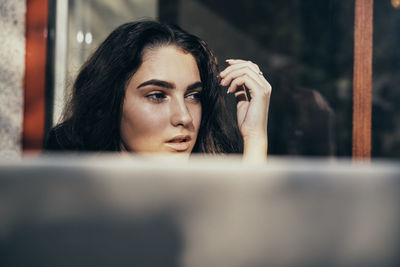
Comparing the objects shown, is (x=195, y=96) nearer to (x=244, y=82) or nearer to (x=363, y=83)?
(x=244, y=82)

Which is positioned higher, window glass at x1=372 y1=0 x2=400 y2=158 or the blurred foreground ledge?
window glass at x1=372 y1=0 x2=400 y2=158

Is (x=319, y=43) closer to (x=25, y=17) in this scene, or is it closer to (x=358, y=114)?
(x=358, y=114)

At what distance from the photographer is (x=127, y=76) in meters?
1.33

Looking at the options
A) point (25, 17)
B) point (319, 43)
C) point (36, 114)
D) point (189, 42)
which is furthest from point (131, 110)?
point (319, 43)

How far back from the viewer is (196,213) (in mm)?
256

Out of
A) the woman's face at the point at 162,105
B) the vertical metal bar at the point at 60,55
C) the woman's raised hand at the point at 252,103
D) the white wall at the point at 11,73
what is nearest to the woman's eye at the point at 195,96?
the woman's face at the point at 162,105

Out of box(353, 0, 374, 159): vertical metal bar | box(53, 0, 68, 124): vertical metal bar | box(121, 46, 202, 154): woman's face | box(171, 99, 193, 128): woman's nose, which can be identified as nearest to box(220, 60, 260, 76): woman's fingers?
box(121, 46, 202, 154): woman's face

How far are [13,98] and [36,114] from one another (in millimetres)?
130

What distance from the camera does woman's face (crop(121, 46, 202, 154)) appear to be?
122cm

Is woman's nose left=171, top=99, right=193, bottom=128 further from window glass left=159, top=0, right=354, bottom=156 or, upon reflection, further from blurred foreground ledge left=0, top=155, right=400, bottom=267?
window glass left=159, top=0, right=354, bottom=156

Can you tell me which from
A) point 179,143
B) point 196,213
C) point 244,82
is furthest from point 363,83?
point 196,213

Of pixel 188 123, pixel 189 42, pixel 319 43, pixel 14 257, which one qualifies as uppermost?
pixel 319 43

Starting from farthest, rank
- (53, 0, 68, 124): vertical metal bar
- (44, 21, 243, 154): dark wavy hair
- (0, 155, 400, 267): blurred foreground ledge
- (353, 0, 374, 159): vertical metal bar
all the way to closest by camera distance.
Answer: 1. (53, 0, 68, 124): vertical metal bar
2. (353, 0, 374, 159): vertical metal bar
3. (44, 21, 243, 154): dark wavy hair
4. (0, 155, 400, 267): blurred foreground ledge

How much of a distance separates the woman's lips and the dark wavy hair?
0.65ft
